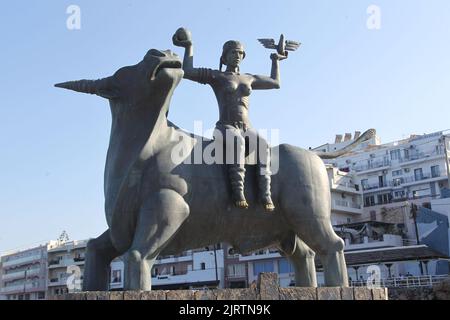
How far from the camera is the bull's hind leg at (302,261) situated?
6.35m

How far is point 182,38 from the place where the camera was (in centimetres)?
596

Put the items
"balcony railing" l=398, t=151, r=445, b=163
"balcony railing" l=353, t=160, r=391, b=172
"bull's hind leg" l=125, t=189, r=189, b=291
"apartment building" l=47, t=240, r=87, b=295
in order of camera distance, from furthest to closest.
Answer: "apartment building" l=47, t=240, r=87, b=295 → "balcony railing" l=353, t=160, r=391, b=172 → "balcony railing" l=398, t=151, r=445, b=163 → "bull's hind leg" l=125, t=189, r=189, b=291

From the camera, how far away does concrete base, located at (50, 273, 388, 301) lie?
488 centimetres

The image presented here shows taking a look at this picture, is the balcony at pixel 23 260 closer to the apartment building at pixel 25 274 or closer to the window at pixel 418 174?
the apartment building at pixel 25 274

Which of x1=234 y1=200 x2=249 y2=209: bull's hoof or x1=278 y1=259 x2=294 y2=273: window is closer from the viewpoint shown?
x1=234 y1=200 x2=249 y2=209: bull's hoof

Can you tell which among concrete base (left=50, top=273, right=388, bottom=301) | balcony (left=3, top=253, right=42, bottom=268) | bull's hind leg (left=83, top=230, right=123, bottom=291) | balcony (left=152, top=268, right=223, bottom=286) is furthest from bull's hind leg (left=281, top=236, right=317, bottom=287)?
balcony (left=3, top=253, right=42, bottom=268)

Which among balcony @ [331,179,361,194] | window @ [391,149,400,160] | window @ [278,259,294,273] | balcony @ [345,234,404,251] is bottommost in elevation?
window @ [278,259,294,273]

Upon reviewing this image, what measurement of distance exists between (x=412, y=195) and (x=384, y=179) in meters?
3.07

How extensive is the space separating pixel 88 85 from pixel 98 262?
1871 mm

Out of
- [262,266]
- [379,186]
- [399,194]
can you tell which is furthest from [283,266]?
[379,186]

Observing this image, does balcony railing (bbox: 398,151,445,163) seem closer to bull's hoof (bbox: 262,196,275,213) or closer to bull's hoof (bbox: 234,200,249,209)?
bull's hoof (bbox: 262,196,275,213)

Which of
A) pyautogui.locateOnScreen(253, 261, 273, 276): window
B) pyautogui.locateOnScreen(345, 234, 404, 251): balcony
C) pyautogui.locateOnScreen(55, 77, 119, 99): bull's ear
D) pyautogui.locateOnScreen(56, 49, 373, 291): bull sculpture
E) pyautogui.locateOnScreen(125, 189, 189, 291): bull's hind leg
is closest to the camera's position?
pyautogui.locateOnScreen(125, 189, 189, 291): bull's hind leg

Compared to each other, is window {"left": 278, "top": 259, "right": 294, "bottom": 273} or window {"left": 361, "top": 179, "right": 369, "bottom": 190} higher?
window {"left": 361, "top": 179, "right": 369, "bottom": 190}
